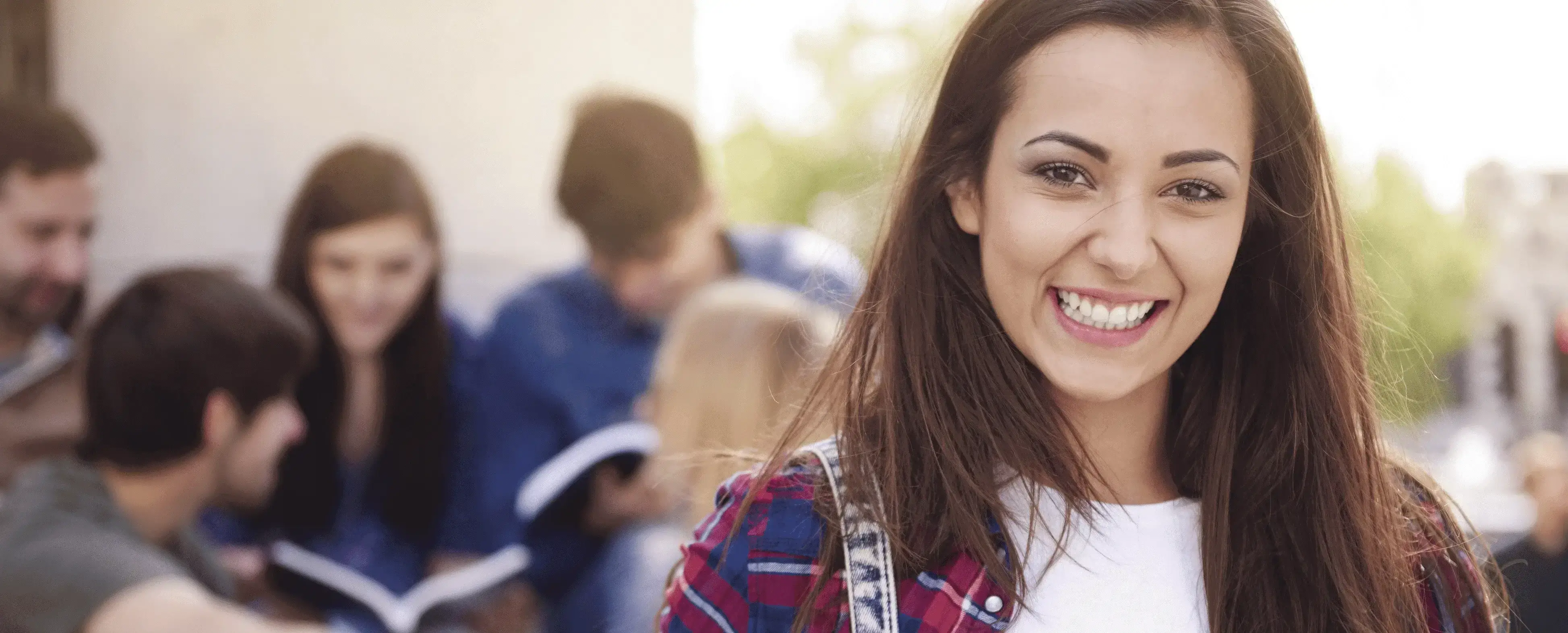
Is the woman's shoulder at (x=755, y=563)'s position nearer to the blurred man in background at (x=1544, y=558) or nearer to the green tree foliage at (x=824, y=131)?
the blurred man in background at (x=1544, y=558)

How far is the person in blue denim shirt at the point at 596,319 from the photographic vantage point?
3.34 meters

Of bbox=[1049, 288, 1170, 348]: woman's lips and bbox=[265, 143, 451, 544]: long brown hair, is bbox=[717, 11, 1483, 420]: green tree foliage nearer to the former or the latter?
bbox=[265, 143, 451, 544]: long brown hair

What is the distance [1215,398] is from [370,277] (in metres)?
2.24

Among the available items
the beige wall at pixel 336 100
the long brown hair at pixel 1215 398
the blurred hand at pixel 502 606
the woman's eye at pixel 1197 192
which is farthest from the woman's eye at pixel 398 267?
the woman's eye at pixel 1197 192

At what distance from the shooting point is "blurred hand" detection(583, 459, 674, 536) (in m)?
3.28

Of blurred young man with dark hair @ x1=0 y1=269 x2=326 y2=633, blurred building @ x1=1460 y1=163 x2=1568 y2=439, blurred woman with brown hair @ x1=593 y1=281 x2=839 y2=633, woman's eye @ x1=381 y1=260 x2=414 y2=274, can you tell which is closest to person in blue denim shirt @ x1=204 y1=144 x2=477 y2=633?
woman's eye @ x1=381 y1=260 x2=414 y2=274

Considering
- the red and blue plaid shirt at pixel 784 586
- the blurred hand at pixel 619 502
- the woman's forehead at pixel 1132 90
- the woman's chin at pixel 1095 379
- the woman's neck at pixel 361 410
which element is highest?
the woman's forehead at pixel 1132 90

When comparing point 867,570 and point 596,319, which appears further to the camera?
point 596,319

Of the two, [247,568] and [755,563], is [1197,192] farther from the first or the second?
[247,568]

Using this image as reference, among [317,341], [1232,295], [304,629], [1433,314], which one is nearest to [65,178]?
[317,341]

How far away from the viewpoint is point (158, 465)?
266 centimetres

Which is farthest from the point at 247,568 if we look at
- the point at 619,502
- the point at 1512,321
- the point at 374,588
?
the point at 1512,321

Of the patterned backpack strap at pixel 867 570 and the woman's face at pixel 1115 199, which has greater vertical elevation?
the woman's face at pixel 1115 199

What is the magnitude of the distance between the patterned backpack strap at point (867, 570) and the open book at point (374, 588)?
2.15 m
